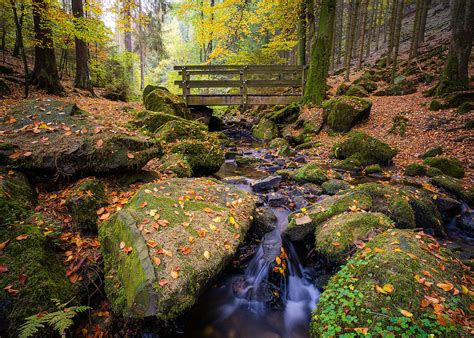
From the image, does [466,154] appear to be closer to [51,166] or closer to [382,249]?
[382,249]

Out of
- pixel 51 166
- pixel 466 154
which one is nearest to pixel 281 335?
pixel 51 166

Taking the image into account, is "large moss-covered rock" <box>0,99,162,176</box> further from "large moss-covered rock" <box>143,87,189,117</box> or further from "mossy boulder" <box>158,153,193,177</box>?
"large moss-covered rock" <box>143,87,189,117</box>

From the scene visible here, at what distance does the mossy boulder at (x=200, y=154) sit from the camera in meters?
6.62

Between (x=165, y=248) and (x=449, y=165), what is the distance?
7.45 metres

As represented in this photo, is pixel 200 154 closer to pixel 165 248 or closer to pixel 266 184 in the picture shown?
pixel 266 184

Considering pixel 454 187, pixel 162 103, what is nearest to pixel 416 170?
pixel 454 187

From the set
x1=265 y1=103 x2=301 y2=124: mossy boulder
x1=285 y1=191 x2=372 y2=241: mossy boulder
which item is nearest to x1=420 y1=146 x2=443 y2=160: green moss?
x1=285 y1=191 x2=372 y2=241: mossy boulder

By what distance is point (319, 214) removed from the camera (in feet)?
14.8

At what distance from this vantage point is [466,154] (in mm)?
7168

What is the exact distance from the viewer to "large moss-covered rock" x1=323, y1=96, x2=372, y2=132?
10211 mm

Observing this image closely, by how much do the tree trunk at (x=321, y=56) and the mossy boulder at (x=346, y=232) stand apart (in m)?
9.88

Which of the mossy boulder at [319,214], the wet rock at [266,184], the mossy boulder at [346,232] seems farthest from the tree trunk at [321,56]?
the mossy boulder at [346,232]

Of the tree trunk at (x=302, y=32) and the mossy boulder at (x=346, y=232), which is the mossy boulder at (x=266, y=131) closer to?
the tree trunk at (x=302, y=32)

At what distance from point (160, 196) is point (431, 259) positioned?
354cm
